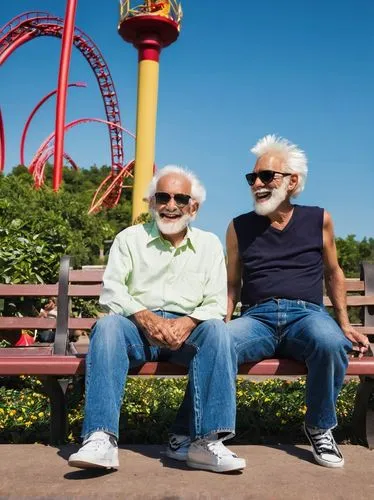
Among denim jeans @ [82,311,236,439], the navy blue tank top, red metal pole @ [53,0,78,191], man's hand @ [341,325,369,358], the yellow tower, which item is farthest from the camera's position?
red metal pole @ [53,0,78,191]

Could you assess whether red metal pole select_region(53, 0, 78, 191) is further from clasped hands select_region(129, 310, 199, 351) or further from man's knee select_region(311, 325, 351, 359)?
man's knee select_region(311, 325, 351, 359)

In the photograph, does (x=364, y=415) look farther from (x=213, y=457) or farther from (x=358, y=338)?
(x=213, y=457)

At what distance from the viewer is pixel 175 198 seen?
3182mm

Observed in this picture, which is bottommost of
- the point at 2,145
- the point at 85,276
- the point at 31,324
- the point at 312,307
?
the point at 31,324

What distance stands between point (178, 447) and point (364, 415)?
3.42 ft

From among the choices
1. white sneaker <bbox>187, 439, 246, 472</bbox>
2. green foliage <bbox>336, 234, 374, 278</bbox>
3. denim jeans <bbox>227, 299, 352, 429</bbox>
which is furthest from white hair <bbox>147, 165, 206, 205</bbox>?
green foliage <bbox>336, 234, 374, 278</bbox>

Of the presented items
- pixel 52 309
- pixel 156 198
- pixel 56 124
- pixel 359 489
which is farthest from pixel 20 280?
pixel 56 124

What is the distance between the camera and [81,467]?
2.52 meters

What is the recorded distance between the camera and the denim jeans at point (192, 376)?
2.59m

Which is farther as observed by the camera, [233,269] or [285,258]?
[233,269]

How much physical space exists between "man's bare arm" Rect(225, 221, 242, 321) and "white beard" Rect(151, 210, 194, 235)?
40 cm

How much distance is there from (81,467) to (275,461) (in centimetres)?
90

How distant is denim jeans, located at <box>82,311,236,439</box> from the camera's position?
2.59m

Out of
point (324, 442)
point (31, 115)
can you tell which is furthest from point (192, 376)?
point (31, 115)
